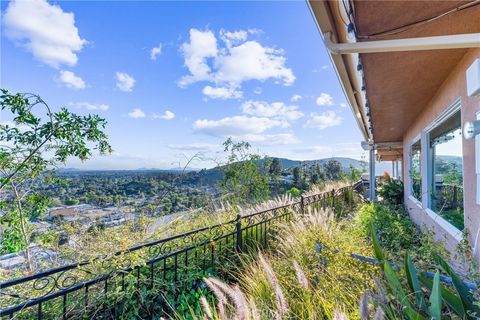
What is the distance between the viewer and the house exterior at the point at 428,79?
6.91 feet

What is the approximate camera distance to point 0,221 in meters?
3.24

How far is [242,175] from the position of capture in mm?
7641

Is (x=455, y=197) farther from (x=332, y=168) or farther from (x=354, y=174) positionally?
(x=332, y=168)

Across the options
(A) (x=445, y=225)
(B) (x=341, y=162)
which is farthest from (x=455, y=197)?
(B) (x=341, y=162)

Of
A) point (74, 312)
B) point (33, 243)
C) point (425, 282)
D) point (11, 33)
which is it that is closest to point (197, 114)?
point (11, 33)

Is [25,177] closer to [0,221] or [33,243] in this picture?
[0,221]

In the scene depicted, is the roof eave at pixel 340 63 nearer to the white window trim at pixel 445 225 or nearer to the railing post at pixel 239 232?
the white window trim at pixel 445 225

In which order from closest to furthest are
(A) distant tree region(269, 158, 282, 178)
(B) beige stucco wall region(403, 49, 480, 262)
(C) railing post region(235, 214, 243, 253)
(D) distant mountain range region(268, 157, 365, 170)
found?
(B) beige stucco wall region(403, 49, 480, 262)
(C) railing post region(235, 214, 243, 253)
(A) distant tree region(269, 158, 282, 178)
(D) distant mountain range region(268, 157, 365, 170)

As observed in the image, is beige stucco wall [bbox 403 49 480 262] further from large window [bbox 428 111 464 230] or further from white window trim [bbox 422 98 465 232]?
large window [bbox 428 111 464 230]

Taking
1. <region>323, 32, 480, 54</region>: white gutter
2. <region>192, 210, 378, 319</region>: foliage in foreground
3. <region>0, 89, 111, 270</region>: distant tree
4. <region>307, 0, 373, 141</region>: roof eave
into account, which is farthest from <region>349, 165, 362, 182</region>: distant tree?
<region>0, 89, 111, 270</region>: distant tree

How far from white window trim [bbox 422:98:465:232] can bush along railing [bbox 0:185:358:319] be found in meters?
3.08

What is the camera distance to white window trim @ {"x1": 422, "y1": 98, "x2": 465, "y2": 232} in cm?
376

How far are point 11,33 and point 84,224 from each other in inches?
115

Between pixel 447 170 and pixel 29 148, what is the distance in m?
6.04
